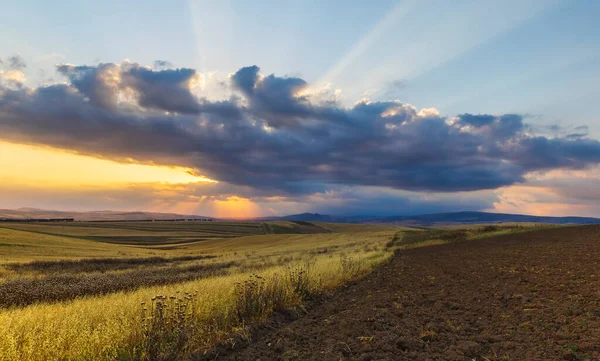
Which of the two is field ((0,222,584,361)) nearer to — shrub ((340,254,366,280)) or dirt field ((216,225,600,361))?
dirt field ((216,225,600,361))

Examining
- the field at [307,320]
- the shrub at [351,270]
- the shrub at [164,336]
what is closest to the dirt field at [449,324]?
the field at [307,320]

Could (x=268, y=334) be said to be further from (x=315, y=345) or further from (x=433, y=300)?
(x=433, y=300)

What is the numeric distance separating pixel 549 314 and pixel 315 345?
6010mm

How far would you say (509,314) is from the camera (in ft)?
30.0

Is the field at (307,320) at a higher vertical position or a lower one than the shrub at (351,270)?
higher

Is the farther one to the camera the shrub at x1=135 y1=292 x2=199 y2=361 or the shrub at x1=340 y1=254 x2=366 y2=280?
the shrub at x1=340 y1=254 x2=366 y2=280

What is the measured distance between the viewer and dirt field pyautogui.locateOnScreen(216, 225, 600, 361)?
646 cm

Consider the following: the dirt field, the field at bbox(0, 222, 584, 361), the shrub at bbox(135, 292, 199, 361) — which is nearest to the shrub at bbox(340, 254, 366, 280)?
the field at bbox(0, 222, 584, 361)

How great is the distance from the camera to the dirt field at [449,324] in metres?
6.46

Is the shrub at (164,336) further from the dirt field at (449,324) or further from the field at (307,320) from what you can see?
the dirt field at (449,324)

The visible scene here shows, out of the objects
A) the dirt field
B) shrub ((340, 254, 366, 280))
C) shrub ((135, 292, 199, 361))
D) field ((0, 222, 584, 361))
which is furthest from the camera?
shrub ((340, 254, 366, 280))

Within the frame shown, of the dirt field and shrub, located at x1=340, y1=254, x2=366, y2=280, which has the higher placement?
the dirt field

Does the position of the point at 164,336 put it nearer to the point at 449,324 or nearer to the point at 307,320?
the point at 307,320

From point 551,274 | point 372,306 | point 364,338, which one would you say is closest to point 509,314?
point 372,306
